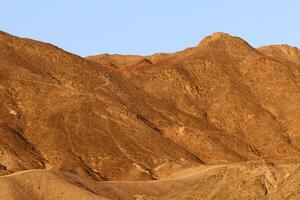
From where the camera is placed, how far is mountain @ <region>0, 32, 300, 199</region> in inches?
2731

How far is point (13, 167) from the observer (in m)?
A: 66.1

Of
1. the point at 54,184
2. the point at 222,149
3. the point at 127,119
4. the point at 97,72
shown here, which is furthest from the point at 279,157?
the point at 54,184

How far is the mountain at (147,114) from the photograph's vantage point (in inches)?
2731

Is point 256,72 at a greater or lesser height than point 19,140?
greater

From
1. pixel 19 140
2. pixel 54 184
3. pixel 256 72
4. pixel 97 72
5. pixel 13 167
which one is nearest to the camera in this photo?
pixel 54 184

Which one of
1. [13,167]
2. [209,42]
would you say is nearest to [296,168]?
[13,167]

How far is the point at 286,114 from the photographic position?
87.2 m

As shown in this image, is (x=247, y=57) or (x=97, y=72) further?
(x=247, y=57)

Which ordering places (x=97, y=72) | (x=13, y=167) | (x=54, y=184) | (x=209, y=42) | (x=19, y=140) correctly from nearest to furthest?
1. (x=54, y=184)
2. (x=13, y=167)
3. (x=19, y=140)
4. (x=97, y=72)
5. (x=209, y=42)

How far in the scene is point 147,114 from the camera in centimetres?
8150

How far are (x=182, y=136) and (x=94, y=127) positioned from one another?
9.52 meters

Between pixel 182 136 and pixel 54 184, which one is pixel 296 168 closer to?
pixel 54 184

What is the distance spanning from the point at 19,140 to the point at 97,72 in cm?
1717

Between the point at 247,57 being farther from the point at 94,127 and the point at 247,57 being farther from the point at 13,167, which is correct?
the point at 13,167
